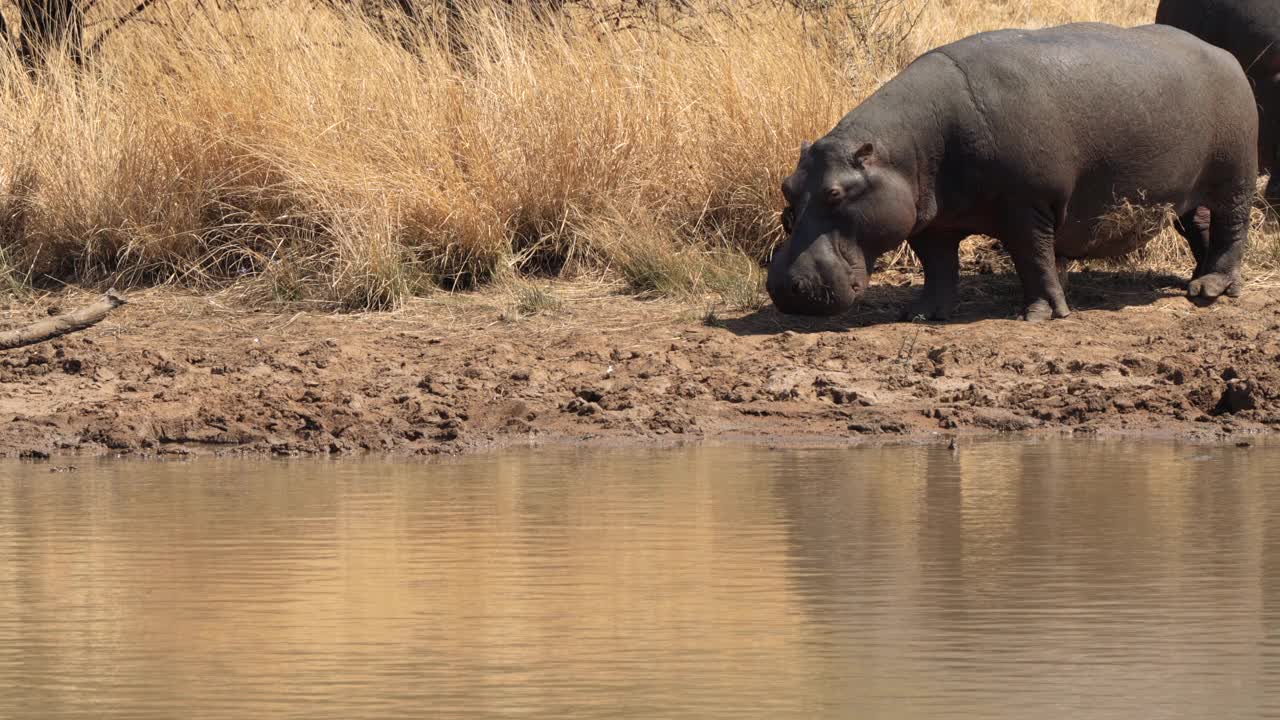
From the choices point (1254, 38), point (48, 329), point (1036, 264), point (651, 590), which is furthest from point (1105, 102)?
point (651, 590)

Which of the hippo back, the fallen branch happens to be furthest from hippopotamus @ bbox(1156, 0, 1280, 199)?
the fallen branch

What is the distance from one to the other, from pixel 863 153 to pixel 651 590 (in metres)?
4.15

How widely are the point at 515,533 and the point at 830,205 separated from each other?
3.47 meters

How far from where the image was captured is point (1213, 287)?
872 centimetres

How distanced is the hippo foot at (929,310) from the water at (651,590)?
7.14ft

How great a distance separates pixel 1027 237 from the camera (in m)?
8.22

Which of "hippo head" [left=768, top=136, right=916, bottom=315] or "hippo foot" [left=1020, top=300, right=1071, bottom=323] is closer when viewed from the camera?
"hippo head" [left=768, top=136, right=916, bottom=315]

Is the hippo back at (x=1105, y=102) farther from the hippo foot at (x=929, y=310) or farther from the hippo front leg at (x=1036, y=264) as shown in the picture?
the hippo foot at (x=929, y=310)

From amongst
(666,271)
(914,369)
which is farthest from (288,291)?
(914,369)

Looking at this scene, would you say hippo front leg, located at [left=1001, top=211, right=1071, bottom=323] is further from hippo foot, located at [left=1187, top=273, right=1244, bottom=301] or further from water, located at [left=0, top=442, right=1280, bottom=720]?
water, located at [left=0, top=442, right=1280, bottom=720]

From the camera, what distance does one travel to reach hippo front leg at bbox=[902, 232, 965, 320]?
849 cm

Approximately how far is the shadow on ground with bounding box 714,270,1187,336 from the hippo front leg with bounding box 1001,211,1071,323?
15 cm

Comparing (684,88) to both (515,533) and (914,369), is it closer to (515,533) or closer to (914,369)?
(914,369)

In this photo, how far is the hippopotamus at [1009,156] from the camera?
26.5 ft
